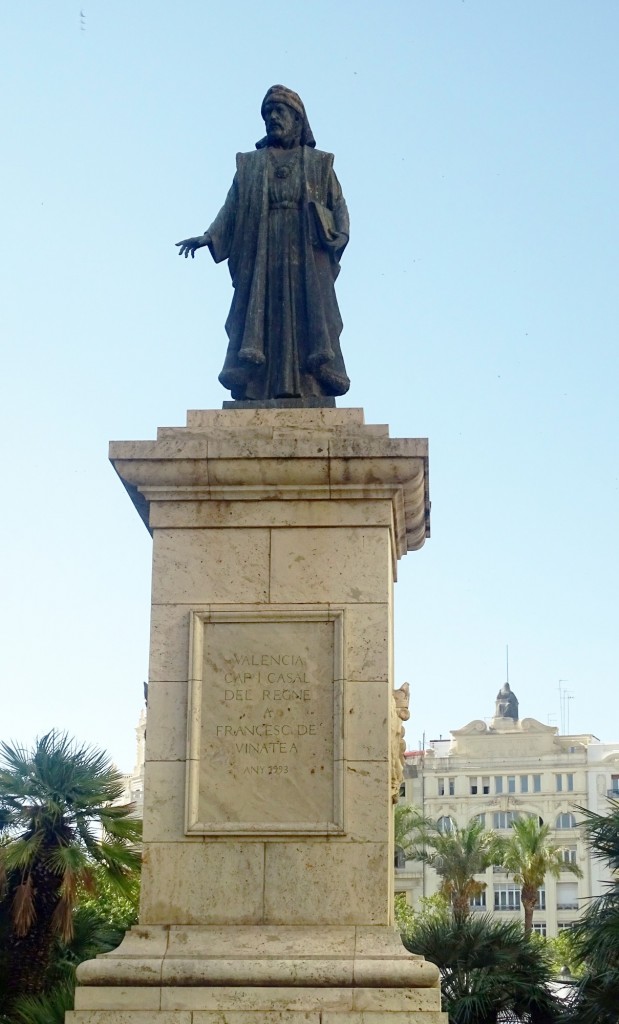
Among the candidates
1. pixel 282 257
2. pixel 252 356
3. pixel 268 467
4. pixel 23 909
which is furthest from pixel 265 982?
pixel 23 909

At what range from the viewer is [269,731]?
9.75 m

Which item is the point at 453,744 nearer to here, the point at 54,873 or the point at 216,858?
the point at 54,873

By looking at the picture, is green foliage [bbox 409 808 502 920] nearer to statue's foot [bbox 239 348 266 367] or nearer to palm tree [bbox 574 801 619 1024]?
palm tree [bbox 574 801 619 1024]

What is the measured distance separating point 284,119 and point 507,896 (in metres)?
80.0

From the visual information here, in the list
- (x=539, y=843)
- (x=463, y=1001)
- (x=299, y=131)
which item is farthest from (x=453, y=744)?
(x=299, y=131)

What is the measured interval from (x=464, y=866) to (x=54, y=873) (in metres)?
41.5

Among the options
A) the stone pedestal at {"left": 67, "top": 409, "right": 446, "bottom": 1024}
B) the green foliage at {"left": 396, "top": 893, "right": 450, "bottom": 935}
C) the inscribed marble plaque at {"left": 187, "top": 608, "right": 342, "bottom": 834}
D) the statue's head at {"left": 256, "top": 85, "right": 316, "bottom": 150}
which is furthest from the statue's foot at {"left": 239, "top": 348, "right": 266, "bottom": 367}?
the green foliage at {"left": 396, "top": 893, "right": 450, "bottom": 935}

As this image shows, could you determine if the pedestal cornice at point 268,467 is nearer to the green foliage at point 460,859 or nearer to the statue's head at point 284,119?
the statue's head at point 284,119

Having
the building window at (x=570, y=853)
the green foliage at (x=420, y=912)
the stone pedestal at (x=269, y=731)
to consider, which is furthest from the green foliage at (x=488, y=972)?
the building window at (x=570, y=853)

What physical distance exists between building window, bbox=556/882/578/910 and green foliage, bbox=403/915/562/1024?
212ft

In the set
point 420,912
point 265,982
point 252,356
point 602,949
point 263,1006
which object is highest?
point 252,356

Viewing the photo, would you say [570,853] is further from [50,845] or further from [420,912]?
[50,845]

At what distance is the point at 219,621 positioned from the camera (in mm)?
10023

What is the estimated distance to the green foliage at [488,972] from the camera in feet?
71.4
